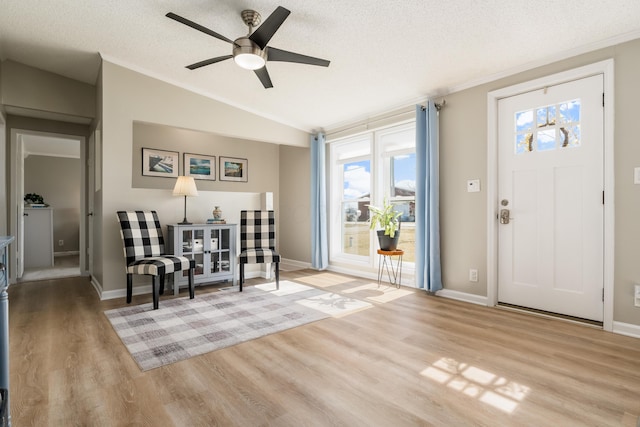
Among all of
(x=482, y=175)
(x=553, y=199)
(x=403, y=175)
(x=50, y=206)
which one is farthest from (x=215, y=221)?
(x=50, y=206)

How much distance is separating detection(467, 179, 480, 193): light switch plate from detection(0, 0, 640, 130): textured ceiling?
1.06 metres

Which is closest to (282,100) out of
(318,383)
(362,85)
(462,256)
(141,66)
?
(362,85)

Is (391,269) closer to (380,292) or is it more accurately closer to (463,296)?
(380,292)

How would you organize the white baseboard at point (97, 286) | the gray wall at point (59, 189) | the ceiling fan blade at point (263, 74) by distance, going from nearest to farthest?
the ceiling fan blade at point (263, 74)
the white baseboard at point (97, 286)
the gray wall at point (59, 189)

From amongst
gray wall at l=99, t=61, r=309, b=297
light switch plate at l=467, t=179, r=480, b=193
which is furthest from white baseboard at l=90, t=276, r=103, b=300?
light switch plate at l=467, t=179, r=480, b=193

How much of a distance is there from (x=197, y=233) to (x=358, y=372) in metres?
2.78

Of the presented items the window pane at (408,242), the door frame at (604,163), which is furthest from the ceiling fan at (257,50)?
the window pane at (408,242)

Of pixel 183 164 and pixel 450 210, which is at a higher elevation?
pixel 183 164

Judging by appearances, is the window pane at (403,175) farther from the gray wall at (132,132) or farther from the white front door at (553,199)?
the gray wall at (132,132)

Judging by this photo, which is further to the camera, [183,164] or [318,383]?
[183,164]

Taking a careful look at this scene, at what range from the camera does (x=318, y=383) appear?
1.81m

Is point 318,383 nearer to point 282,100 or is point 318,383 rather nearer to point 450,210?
point 450,210

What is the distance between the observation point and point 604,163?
2645mm

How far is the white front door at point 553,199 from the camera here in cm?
273
